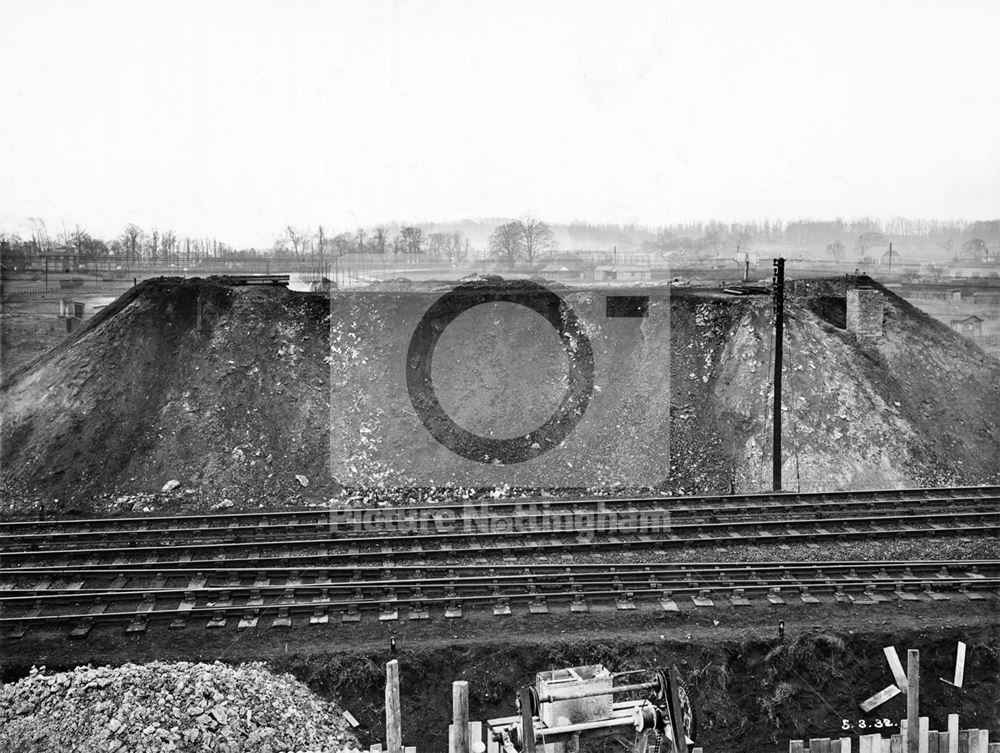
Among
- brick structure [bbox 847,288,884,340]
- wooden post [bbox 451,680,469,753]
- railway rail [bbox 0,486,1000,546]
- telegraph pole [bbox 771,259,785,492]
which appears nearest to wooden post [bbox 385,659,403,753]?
wooden post [bbox 451,680,469,753]

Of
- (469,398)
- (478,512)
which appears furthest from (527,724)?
(469,398)

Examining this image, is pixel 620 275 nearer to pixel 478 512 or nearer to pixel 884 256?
pixel 478 512

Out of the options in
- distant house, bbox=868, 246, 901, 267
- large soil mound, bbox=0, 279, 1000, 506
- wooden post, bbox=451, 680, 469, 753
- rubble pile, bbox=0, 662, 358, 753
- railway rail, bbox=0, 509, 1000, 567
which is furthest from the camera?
distant house, bbox=868, 246, 901, 267

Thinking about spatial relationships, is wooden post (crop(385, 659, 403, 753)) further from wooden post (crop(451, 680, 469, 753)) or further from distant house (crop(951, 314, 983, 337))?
distant house (crop(951, 314, 983, 337))

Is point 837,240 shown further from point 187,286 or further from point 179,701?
point 179,701

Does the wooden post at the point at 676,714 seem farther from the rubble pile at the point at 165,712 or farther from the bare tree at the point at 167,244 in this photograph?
the bare tree at the point at 167,244

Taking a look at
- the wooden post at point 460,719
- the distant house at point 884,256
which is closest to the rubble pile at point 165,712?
the wooden post at point 460,719
